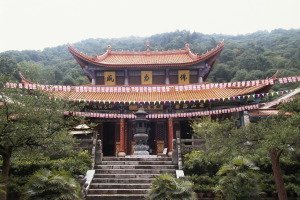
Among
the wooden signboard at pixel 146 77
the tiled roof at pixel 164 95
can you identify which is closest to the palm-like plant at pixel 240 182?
the tiled roof at pixel 164 95

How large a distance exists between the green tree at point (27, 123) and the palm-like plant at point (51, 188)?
0.92m

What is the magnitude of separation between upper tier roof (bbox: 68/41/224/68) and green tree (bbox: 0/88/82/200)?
1288 centimetres

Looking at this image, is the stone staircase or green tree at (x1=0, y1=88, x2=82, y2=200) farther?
the stone staircase

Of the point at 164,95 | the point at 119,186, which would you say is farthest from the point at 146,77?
the point at 119,186

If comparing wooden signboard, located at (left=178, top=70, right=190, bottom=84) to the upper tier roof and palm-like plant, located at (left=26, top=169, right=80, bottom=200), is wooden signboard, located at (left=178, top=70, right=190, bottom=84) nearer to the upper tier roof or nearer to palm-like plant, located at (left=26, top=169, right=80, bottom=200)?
the upper tier roof

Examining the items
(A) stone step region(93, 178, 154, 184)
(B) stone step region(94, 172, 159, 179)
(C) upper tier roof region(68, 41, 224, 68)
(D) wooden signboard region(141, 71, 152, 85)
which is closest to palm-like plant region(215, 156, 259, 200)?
(A) stone step region(93, 178, 154, 184)

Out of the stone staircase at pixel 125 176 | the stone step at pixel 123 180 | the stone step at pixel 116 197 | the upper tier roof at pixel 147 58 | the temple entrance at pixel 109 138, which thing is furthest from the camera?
the upper tier roof at pixel 147 58

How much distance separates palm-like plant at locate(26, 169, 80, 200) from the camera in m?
7.27

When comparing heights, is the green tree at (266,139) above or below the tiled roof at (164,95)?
below

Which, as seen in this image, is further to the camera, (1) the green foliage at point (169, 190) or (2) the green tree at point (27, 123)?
(2) the green tree at point (27, 123)

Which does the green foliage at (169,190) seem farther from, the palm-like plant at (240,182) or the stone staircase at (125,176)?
the stone staircase at (125,176)

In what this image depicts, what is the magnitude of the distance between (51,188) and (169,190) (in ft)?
9.64

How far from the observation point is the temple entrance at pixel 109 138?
67.2 feet

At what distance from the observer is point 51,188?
730 cm
